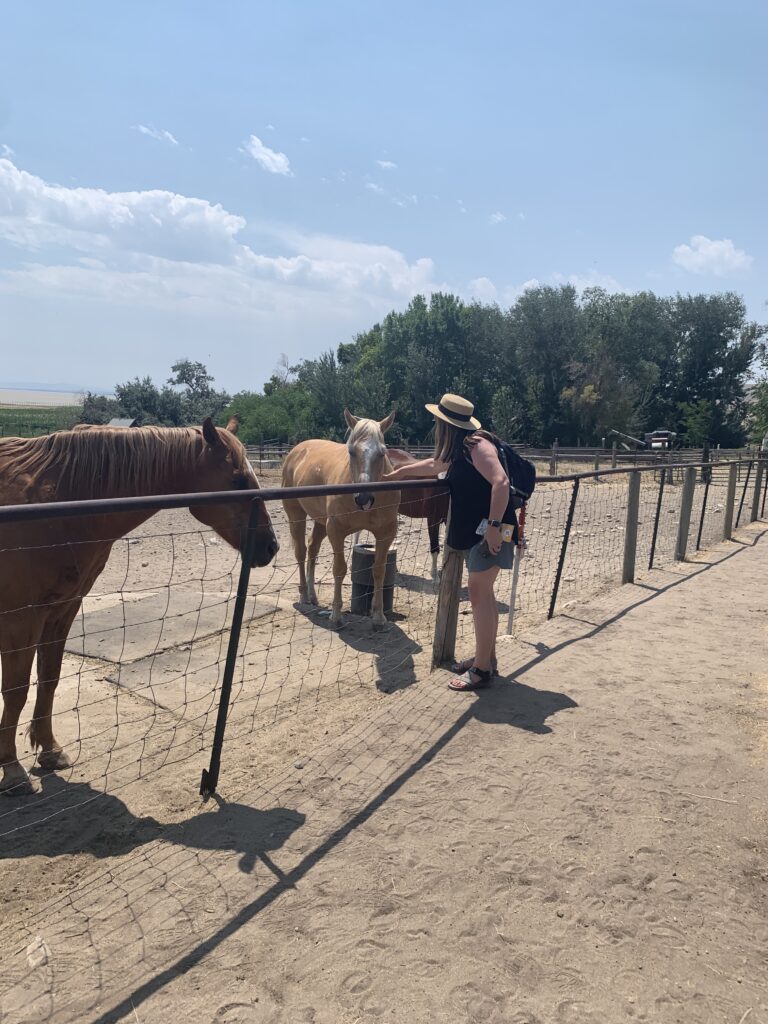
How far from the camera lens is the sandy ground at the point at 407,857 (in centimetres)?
180

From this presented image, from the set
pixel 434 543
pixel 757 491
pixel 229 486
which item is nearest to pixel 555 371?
pixel 757 491

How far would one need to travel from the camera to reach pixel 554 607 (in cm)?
588

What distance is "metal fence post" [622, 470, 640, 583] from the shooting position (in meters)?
6.55

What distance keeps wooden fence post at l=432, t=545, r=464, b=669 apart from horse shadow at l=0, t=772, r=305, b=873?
1.87 meters

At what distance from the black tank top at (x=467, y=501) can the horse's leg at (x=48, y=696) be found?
82.7 inches

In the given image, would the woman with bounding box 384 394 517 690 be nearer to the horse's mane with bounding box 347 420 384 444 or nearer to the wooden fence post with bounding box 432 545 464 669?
the wooden fence post with bounding box 432 545 464 669

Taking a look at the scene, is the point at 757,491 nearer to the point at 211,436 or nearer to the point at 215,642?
the point at 215,642

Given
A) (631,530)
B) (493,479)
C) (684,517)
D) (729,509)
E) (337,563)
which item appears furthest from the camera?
(729,509)

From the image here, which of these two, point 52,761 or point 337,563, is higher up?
point 337,563

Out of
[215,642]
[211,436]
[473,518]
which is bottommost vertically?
[215,642]

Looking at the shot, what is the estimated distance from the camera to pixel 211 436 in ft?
9.99

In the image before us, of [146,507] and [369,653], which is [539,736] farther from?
[146,507]

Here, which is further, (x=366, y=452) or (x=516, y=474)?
(x=366, y=452)

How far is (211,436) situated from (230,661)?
1052 mm
